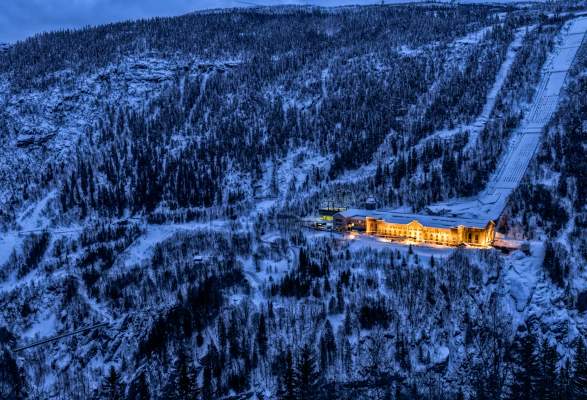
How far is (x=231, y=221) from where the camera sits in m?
148

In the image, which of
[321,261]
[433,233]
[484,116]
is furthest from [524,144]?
[321,261]

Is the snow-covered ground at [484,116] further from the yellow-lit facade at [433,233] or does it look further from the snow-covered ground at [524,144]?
the yellow-lit facade at [433,233]

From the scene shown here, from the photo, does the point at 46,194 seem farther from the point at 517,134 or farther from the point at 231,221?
the point at 517,134

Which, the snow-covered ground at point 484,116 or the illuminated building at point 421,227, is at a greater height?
the snow-covered ground at point 484,116

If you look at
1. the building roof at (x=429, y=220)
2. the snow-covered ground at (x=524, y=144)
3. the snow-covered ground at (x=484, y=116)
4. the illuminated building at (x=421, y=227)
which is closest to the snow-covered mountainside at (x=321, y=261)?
the snow-covered ground at (x=524, y=144)

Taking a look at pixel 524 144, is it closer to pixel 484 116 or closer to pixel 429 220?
pixel 484 116

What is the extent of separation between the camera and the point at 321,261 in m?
100

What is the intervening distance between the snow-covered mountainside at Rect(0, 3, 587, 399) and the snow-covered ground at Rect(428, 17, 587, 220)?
74cm

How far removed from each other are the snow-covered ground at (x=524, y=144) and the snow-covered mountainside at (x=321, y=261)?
0.74 metres

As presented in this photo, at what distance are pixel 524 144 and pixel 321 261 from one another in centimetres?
8472

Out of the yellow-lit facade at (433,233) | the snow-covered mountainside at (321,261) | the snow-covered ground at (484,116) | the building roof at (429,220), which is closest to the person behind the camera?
the snow-covered mountainside at (321,261)

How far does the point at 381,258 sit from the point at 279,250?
2616 centimetres

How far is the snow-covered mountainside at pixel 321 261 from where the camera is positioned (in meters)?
78.9

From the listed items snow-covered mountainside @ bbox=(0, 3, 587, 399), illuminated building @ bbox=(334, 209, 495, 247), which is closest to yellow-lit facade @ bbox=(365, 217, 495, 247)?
illuminated building @ bbox=(334, 209, 495, 247)
